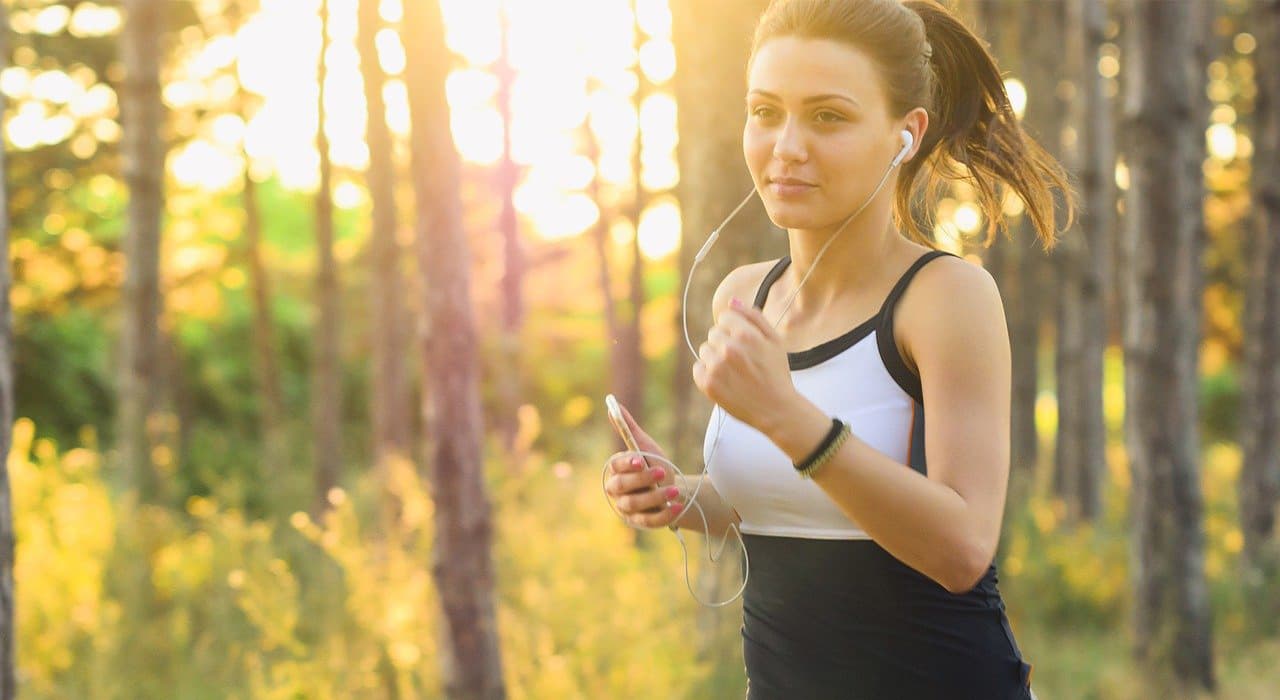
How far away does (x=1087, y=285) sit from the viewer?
11.7 meters

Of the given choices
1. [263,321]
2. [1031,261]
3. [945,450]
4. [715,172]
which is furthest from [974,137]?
[263,321]

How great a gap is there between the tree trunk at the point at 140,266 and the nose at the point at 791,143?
29.1ft

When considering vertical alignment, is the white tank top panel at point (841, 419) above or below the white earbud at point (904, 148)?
below

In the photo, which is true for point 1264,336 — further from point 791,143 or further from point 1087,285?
point 791,143

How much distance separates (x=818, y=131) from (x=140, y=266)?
29.6 feet

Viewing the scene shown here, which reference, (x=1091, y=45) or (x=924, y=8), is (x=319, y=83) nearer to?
(x=1091, y=45)

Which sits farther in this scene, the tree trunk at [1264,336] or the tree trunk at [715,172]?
the tree trunk at [1264,336]

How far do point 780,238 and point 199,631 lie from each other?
4552 mm

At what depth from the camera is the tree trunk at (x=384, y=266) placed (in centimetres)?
962

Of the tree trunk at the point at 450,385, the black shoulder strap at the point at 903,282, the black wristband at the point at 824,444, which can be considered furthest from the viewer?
the tree trunk at the point at 450,385

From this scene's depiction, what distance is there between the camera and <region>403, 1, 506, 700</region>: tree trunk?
5414 mm

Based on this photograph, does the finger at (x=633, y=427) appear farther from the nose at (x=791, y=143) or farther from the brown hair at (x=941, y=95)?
the brown hair at (x=941, y=95)

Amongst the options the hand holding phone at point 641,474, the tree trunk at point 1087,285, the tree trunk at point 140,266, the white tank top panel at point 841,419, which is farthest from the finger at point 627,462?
the tree trunk at point 1087,285

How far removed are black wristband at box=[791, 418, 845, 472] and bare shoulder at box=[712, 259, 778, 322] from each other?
0.76m
